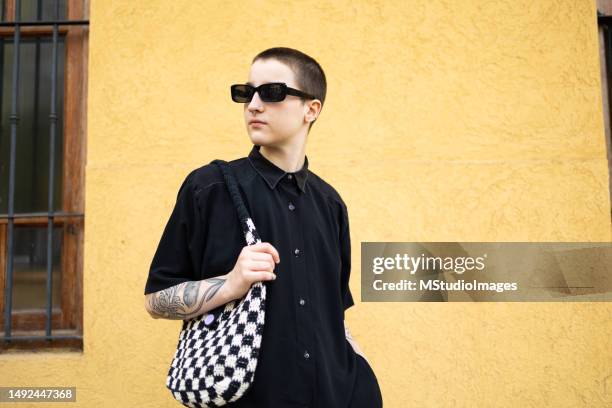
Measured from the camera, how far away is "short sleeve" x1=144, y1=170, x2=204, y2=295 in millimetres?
1505

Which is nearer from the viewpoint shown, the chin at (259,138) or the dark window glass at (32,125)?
the chin at (259,138)

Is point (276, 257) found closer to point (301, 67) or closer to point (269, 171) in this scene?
point (269, 171)

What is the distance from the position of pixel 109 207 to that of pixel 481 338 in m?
2.23

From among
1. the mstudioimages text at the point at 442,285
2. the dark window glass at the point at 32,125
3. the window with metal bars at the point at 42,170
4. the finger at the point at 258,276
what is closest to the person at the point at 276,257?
the finger at the point at 258,276

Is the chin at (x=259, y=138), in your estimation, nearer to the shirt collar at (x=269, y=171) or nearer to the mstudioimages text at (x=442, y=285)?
the shirt collar at (x=269, y=171)

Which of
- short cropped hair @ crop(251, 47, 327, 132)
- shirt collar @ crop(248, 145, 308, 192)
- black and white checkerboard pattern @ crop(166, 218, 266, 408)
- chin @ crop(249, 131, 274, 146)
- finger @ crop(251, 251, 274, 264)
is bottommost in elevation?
black and white checkerboard pattern @ crop(166, 218, 266, 408)

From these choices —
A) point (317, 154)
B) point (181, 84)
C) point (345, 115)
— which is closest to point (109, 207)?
point (181, 84)

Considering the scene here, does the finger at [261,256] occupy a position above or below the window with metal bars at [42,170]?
below

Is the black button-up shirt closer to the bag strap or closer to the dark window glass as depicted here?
the bag strap

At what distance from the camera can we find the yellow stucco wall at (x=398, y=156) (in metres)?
2.95

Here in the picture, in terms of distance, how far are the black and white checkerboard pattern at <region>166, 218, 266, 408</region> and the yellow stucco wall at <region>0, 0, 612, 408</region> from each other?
5.40 ft

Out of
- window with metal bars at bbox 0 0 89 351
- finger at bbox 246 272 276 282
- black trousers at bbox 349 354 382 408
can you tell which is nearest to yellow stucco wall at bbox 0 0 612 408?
window with metal bars at bbox 0 0 89 351

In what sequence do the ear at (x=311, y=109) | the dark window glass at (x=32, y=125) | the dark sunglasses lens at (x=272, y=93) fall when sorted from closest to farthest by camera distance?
the dark sunglasses lens at (x=272, y=93), the ear at (x=311, y=109), the dark window glass at (x=32, y=125)

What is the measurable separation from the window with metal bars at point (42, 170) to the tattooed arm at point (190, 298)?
187cm
